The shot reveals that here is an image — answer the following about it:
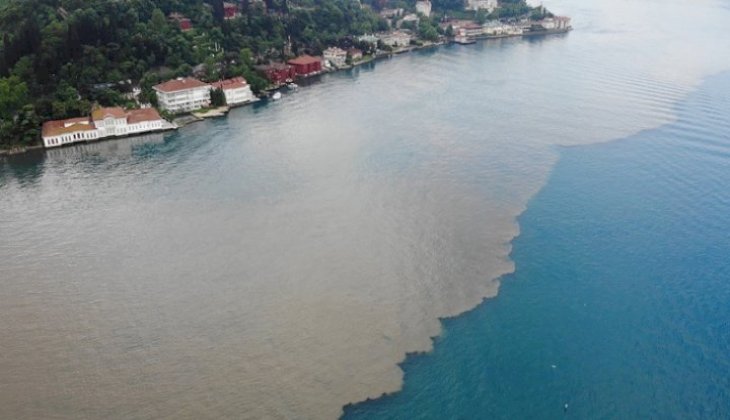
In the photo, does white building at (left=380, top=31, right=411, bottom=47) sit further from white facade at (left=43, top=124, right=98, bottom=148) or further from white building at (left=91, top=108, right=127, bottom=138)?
white facade at (left=43, top=124, right=98, bottom=148)

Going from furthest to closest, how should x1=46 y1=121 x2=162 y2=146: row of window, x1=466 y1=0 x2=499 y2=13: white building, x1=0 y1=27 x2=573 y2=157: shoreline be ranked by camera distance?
x1=466 y1=0 x2=499 y2=13: white building
x1=46 y1=121 x2=162 y2=146: row of window
x1=0 y1=27 x2=573 y2=157: shoreline

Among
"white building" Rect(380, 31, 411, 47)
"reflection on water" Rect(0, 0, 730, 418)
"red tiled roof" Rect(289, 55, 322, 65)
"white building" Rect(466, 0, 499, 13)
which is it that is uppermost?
"white building" Rect(466, 0, 499, 13)

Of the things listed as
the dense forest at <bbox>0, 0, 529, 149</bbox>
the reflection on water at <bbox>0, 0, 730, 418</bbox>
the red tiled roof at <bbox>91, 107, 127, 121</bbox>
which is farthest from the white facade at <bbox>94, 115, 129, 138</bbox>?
the dense forest at <bbox>0, 0, 529, 149</bbox>

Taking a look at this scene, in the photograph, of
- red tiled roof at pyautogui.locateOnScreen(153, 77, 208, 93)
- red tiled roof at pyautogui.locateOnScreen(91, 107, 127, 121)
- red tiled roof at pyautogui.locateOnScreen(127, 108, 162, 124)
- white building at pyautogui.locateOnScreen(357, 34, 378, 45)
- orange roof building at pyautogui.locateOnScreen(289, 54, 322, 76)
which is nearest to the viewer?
red tiled roof at pyautogui.locateOnScreen(91, 107, 127, 121)

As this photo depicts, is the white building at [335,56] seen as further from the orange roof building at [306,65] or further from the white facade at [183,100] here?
the white facade at [183,100]

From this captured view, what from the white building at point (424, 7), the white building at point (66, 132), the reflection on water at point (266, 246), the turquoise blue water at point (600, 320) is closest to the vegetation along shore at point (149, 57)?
the white building at point (66, 132)

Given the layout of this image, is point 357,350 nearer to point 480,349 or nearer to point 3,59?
point 480,349

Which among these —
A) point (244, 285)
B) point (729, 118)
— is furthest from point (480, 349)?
point (729, 118)
